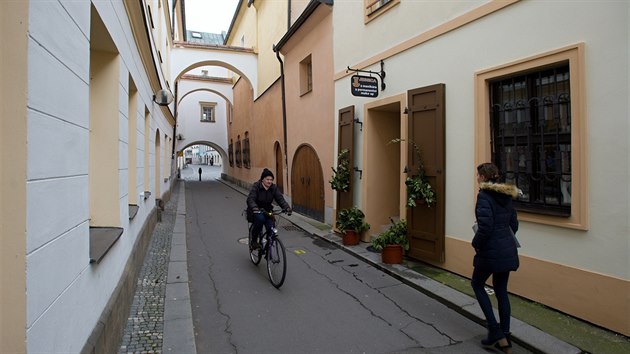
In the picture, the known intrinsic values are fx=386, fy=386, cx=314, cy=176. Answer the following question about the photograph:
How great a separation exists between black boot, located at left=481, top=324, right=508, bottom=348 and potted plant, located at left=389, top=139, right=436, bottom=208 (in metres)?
2.46

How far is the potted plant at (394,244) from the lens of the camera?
6.22 metres

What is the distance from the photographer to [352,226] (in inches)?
303

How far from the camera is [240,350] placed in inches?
142

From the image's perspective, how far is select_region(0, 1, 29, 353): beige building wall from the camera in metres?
1.49

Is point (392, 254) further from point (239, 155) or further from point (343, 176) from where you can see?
point (239, 155)

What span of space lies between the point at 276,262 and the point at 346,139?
3832mm

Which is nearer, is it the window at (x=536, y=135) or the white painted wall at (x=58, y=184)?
the white painted wall at (x=58, y=184)

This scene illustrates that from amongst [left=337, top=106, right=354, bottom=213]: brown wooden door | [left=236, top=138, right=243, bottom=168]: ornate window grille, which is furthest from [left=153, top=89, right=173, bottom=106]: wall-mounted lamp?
[left=236, top=138, right=243, bottom=168]: ornate window grille

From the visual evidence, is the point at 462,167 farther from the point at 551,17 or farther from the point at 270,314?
the point at 270,314

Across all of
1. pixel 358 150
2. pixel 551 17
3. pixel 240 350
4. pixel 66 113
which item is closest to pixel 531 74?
pixel 551 17

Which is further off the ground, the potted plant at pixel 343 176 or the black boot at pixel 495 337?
the potted plant at pixel 343 176

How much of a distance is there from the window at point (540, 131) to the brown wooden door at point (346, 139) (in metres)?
3.34

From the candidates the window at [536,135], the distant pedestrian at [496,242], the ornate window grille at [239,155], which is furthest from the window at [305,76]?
the ornate window grille at [239,155]

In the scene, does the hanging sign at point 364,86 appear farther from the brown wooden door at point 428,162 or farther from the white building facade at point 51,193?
the white building facade at point 51,193
